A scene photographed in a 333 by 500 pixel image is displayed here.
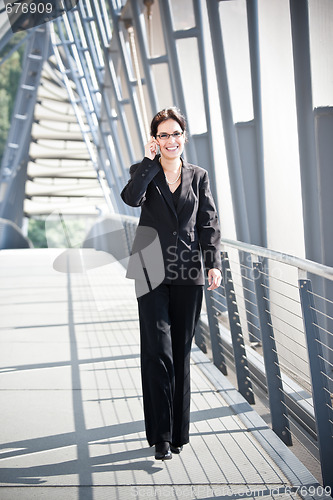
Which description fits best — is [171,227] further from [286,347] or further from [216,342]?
[216,342]

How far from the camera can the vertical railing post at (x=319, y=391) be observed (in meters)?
2.44

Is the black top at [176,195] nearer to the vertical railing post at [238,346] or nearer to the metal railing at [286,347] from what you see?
the metal railing at [286,347]

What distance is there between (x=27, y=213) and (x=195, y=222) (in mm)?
39356

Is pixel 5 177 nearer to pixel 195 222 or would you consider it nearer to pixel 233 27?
pixel 233 27

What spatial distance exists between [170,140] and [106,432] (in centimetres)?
137

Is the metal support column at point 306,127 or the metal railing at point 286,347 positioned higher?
the metal support column at point 306,127

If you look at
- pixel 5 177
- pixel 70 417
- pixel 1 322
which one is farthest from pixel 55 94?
pixel 70 417

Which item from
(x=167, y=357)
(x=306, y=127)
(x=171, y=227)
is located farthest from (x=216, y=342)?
(x=171, y=227)

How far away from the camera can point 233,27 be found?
557 centimetres

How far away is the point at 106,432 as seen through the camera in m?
3.11

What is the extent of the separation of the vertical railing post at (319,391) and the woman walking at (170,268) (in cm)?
44

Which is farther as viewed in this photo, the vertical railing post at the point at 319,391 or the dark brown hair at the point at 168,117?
the dark brown hair at the point at 168,117

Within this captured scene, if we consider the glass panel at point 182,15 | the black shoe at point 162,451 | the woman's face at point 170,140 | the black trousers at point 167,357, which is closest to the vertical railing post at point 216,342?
the black trousers at point 167,357

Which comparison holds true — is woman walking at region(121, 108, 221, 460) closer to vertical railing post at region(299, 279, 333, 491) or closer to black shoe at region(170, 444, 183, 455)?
black shoe at region(170, 444, 183, 455)
